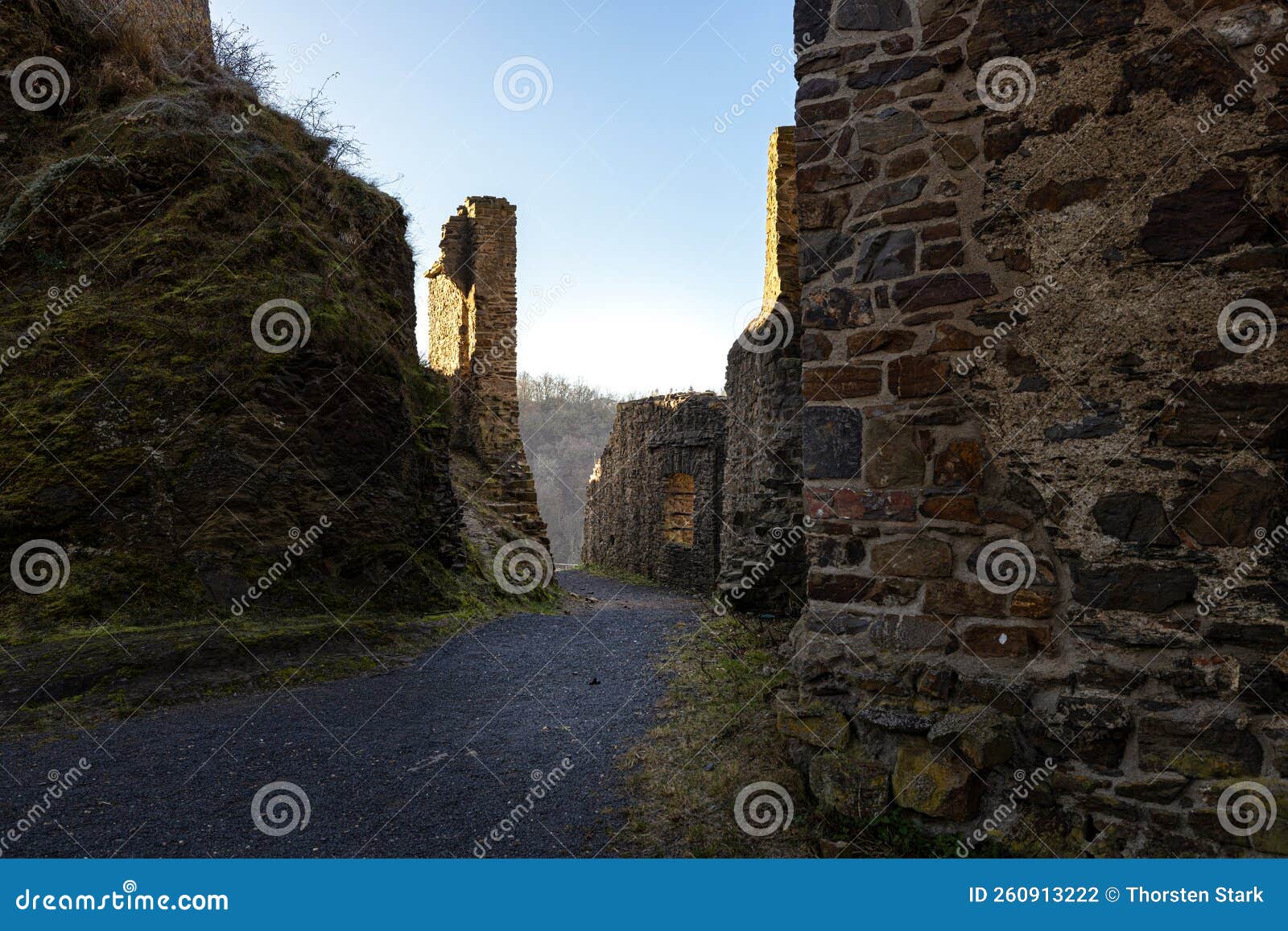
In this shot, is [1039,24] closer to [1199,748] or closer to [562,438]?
[1199,748]

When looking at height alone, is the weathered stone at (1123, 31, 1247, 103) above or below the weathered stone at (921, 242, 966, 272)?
above

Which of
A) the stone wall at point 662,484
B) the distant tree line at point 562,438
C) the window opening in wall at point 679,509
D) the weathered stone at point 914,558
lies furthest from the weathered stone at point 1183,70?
the distant tree line at point 562,438

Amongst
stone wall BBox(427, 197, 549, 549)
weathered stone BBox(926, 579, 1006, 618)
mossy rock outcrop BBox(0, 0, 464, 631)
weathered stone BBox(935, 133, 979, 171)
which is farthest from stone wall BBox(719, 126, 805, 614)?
stone wall BBox(427, 197, 549, 549)

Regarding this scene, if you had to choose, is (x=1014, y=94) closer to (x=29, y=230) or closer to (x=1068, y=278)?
(x=1068, y=278)

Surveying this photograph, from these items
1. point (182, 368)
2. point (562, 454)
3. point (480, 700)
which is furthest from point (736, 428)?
point (562, 454)

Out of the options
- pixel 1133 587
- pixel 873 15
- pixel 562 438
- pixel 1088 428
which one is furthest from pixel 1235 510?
pixel 562 438

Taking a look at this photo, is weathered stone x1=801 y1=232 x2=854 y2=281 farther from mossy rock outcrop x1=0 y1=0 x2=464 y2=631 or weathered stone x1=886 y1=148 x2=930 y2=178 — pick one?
mossy rock outcrop x1=0 y1=0 x2=464 y2=631

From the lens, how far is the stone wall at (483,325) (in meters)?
13.1

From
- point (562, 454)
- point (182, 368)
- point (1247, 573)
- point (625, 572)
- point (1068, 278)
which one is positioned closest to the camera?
point (1247, 573)

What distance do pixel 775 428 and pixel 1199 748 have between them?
5249 mm

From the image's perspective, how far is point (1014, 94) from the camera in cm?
269

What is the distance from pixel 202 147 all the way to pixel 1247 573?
26.1 feet

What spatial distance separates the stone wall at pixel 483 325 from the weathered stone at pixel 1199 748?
36.8ft

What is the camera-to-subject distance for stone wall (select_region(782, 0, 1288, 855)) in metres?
2.33
